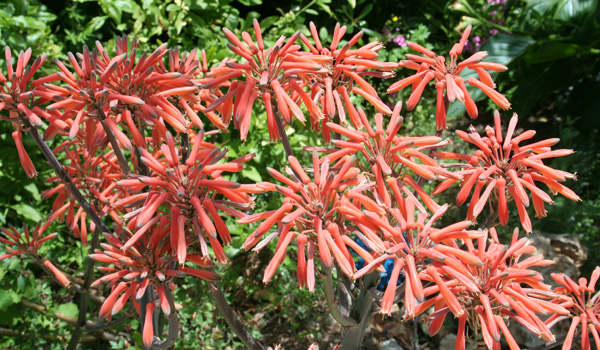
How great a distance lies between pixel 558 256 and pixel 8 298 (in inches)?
126

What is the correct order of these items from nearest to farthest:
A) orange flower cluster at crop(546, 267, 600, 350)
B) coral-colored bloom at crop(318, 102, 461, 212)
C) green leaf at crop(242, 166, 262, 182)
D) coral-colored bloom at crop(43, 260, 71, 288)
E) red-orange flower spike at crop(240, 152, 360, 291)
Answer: red-orange flower spike at crop(240, 152, 360, 291), coral-colored bloom at crop(318, 102, 461, 212), orange flower cluster at crop(546, 267, 600, 350), coral-colored bloom at crop(43, 260, 71, 288), green leaf at crop(242, 166, 262, 182)

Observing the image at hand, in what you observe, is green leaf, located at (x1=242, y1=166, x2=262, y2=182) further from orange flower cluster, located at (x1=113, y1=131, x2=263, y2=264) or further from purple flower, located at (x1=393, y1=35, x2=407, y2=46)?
purple flower, located at (x1=393, y1=35, x2=407, y2=46)

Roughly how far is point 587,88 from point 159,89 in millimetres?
4432

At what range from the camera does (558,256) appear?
326 centimetres

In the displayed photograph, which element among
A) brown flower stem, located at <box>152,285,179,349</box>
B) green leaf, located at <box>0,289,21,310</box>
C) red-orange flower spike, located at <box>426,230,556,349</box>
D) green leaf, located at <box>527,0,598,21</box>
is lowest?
green leaf, located at <box>0,289,21,310</box>

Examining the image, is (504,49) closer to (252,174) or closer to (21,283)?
A: (252,174)

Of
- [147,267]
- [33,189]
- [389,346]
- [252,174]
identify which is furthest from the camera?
[33,189]

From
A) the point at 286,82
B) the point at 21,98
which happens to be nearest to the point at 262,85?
the point at 286,82

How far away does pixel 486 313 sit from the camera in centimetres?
119

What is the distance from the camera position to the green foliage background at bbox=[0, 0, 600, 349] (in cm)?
282

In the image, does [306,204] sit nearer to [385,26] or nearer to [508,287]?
[508,287]

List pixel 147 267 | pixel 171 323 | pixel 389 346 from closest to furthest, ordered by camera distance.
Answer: pixel 147 267, pixel 171 323, pixel 389 346

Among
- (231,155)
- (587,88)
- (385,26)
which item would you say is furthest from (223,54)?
(587,88)

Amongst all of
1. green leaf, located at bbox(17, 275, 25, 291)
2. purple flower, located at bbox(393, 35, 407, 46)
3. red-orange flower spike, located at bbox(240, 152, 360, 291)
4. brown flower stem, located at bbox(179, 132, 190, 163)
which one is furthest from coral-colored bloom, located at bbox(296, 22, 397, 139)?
purple flower, located at bbox(393, 35, 407, 46)
